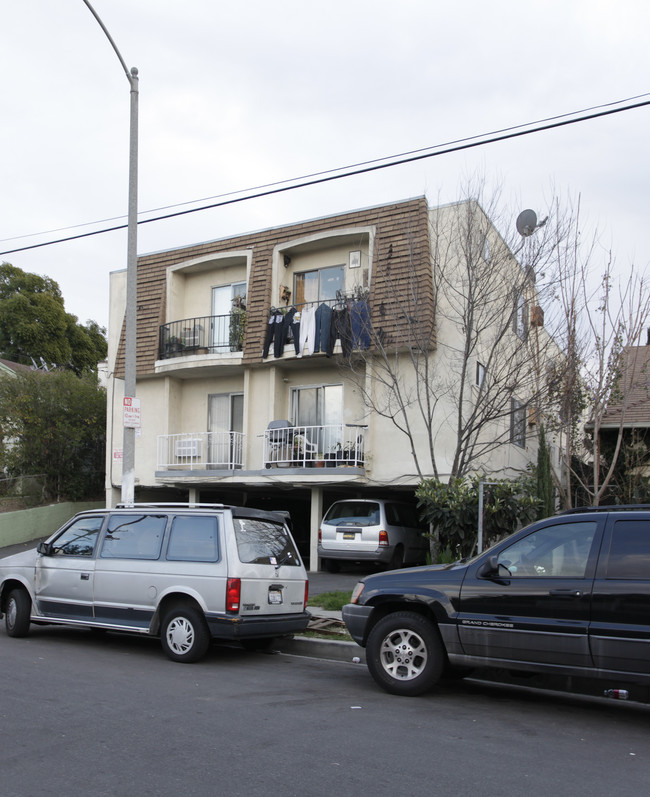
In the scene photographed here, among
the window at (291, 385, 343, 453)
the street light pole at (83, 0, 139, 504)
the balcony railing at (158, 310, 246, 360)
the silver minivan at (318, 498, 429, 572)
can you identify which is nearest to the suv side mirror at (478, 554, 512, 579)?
the street light pole at (83, 0, 139, 504)

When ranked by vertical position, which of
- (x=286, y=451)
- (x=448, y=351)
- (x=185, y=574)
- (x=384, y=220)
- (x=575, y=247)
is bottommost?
(x=185, y=574)

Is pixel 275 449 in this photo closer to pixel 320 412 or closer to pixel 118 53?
pixel 320 412

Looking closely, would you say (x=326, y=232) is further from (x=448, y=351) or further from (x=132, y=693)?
(x=132, y=693)

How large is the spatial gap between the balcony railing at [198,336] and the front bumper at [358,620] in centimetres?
1344

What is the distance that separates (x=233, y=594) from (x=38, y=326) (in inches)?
1622

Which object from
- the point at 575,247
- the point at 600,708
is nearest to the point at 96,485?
the point at 575,247

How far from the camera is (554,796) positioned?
4590 mm

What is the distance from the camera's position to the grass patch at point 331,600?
39.0 feet

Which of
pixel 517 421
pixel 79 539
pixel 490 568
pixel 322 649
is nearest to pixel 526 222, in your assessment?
pixel 517 421

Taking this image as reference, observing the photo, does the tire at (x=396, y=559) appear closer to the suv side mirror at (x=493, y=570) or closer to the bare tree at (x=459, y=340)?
the bare tree at (x=459, y=340)

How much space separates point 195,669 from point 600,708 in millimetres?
4043

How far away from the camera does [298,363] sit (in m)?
19.5

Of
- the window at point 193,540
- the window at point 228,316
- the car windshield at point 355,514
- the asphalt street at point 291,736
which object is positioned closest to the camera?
the asphalt street at point 291,736

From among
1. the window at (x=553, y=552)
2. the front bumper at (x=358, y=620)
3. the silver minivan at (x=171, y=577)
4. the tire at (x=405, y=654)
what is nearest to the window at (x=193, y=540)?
the silver minivan at (x=171, y=577)
